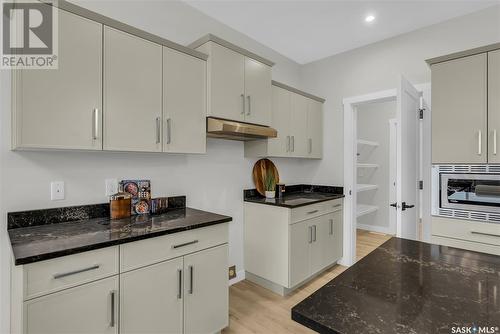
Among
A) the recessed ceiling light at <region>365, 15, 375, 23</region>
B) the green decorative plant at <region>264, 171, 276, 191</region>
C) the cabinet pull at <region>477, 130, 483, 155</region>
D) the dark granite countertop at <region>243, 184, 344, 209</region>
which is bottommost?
the dark granite countertop at <region>243, 184, 344, 209</region>

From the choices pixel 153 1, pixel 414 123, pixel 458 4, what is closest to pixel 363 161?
pixel 414 123

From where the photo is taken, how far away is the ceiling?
93.7 inches

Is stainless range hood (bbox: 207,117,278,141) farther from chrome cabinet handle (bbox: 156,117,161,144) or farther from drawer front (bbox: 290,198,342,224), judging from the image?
drawer front (bbox: 290,198,342,224)

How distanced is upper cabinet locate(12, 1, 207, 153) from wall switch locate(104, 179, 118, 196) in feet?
1.29

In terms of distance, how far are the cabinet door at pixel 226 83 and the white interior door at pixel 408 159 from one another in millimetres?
1313

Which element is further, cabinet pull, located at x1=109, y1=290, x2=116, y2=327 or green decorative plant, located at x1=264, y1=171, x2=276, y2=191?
green decorative plant, located at x1=264, y1=171, x2=276, y2=191

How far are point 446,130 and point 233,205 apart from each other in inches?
81.4

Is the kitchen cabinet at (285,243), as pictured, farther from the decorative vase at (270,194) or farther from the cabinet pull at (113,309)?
the cabinet pull at (113,309)

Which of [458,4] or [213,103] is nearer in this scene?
[213,103]

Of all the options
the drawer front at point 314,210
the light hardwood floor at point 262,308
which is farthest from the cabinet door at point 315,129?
the light hardwood floor at point 262,308

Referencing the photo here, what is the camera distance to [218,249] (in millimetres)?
1868

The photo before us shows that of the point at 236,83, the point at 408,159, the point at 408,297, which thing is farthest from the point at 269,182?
the point at 408,297

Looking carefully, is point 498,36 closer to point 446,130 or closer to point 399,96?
point 446,130

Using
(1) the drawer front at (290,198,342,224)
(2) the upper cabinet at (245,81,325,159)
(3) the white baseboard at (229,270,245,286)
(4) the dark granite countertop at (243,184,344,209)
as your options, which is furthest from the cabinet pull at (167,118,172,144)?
(3) the white baseboard at (229,270,245,286)
